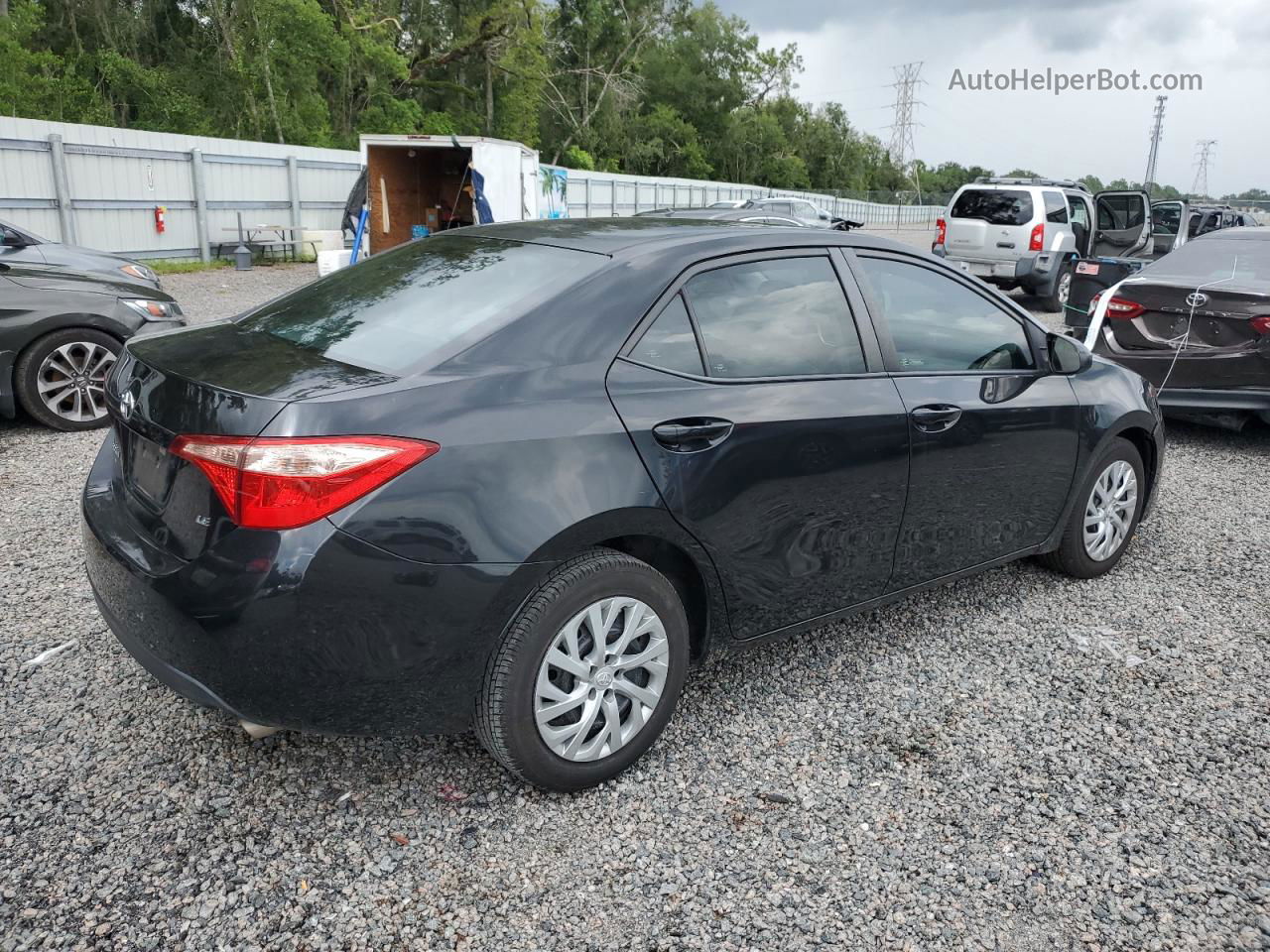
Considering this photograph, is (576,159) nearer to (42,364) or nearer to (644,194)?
(644,194)

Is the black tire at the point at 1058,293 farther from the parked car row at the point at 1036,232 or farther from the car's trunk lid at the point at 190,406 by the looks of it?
the car's trunk lid at the point at 190,406

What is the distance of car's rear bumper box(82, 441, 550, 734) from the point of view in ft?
7.80

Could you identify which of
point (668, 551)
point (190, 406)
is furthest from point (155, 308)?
point (668, 551)

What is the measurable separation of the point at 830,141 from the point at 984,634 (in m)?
91.2

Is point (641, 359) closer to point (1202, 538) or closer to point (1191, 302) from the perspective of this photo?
point (1202, 538)

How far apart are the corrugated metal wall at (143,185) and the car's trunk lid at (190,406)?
1639 cm

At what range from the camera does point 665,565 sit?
9.93ft

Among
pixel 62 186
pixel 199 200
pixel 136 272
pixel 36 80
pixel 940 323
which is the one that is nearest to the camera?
pixel 940 323

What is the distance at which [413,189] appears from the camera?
18156mm

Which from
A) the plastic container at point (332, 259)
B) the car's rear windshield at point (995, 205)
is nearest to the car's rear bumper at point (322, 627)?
the plastic container at point (332, 259)

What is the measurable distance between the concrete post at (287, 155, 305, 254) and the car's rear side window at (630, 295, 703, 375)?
21062mm

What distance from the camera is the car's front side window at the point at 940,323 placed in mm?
3590

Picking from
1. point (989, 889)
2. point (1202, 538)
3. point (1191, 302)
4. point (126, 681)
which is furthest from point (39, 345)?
point (1191, 302)

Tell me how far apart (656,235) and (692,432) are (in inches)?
30.7
